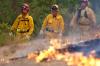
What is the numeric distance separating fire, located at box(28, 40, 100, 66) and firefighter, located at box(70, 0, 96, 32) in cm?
270

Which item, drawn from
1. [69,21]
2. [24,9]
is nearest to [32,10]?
[69,21]

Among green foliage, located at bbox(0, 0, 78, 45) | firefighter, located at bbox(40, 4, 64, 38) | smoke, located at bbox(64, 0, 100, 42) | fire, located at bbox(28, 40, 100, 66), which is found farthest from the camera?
green foliage, located at bbox(0, 0, 78, 45)

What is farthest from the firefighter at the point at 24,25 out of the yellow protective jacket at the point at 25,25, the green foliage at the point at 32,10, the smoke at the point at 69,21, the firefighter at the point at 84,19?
the green foliage at the point at 32,10

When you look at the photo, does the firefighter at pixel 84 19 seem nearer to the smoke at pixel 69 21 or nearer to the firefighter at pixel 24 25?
the smoke at pixel 69 21

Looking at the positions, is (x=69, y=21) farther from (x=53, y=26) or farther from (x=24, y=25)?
(x=24, y=25)

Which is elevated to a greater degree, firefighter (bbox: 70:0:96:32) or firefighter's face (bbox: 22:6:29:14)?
firefighter's face (bbox: 22:6:29:14)

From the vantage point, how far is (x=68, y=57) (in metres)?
8.50

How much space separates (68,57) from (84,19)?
3.25 metres

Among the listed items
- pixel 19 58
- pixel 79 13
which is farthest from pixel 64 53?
pixel 79 13

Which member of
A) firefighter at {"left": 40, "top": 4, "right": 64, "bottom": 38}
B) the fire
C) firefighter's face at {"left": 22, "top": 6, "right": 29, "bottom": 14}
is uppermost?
firefighter's face at {"left": 22, "top": 6, "right": 29, "bottom": 14}

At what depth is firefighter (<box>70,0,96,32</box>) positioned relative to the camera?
11.4m

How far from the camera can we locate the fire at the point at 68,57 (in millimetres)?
8039

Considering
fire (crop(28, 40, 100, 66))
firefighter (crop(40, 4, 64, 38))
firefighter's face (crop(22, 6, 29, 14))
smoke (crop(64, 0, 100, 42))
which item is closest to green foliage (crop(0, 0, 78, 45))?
smoke (crop(64, 0, 100, 42))

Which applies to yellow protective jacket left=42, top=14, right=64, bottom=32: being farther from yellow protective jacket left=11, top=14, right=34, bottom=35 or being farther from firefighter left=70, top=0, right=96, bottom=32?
firefighter left=70, top=0, right=96, bottom=32
